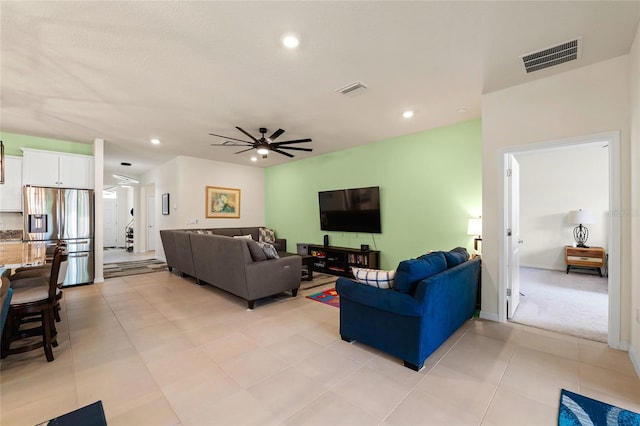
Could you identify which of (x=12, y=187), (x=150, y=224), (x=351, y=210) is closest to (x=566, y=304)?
(x=351, y=210)

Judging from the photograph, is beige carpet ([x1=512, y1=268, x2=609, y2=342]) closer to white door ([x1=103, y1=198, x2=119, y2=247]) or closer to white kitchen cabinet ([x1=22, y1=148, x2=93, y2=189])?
white kitchen cabinet ([x1=22, y1=148, x2=93, y2=189])

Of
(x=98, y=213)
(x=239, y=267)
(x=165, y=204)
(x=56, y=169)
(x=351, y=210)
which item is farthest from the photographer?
(x=165, y=204)

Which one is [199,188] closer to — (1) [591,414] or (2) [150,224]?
(2) [150,224]

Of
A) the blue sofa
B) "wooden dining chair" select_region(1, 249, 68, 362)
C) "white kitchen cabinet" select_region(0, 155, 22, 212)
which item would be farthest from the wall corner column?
the blue sofa

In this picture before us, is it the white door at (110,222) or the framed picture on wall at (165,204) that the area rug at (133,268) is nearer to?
the framed picture on wall at (165,204)

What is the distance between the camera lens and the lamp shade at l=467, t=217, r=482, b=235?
13.0 feet

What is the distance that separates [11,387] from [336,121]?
4481 mm

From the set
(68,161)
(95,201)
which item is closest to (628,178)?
(95,201)

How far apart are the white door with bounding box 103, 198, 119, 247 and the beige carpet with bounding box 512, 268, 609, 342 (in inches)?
526

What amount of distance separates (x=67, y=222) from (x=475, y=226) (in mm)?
6895

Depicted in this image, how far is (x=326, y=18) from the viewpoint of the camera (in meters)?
2.06

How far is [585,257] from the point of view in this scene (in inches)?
219

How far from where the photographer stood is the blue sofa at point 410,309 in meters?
2.20

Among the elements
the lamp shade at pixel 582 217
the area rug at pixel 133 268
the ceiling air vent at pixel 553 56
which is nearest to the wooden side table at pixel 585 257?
the lamp shade at pixel 582 217
